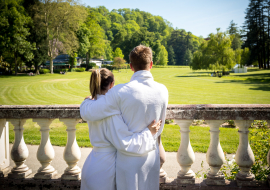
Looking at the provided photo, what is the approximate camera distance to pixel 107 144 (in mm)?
1870

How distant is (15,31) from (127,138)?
3979 centimetres

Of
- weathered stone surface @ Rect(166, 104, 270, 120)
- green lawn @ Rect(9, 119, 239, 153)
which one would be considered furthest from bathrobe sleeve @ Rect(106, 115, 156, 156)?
green lawn @ Rect(9, 119, 239, 153)

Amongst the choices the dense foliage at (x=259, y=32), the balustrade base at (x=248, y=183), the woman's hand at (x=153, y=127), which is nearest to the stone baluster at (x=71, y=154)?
the woman's hand at (x=153, y=127)

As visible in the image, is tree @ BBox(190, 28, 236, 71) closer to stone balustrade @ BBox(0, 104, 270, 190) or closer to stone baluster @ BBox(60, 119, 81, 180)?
stone balustrade @ BBox(0, 104, 270, 190)

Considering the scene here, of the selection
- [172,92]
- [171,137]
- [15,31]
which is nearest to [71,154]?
[171,137]

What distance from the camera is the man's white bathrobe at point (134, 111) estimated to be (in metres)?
1.78

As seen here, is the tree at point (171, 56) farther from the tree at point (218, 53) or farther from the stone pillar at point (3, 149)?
the stone pillar at point (3, 149)

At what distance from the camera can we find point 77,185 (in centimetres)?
259

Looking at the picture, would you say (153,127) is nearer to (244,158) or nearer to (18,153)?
(244,158)

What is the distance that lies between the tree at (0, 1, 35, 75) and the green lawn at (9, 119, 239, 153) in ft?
99.1

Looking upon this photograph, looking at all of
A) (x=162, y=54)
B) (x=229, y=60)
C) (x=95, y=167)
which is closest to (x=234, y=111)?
(x=95, y=167)

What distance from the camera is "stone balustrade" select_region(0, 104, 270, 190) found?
2457 mm

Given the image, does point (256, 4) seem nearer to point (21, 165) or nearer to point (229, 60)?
point (229, 60)

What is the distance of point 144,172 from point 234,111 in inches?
50.2
